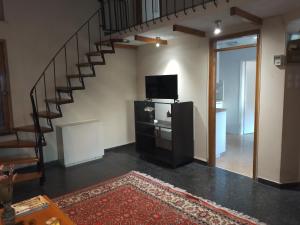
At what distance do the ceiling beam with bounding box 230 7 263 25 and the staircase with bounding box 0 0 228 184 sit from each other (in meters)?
0.97

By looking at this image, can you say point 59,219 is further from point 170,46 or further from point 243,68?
point 243,68

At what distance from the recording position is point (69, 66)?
180 inches

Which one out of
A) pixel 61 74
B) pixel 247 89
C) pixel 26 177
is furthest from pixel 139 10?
pixel 26 177

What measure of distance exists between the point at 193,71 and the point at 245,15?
148 centimetres

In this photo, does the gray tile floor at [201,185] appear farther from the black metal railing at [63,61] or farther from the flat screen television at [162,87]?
the flat screen television at [162,87]

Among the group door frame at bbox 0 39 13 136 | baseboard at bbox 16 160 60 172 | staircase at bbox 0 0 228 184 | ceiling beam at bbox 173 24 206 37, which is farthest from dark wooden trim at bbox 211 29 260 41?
baseboard at bbox 16 160 60 172

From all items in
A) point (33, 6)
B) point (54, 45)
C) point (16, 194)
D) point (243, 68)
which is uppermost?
point (33, 6)

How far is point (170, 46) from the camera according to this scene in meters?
4.59

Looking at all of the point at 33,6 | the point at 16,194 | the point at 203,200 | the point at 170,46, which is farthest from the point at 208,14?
the point at 16,194

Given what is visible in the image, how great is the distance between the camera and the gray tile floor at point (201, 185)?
108 inches

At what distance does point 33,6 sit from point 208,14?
3.07m

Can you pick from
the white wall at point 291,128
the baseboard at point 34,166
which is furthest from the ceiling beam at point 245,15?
the baseboard at point 34,166

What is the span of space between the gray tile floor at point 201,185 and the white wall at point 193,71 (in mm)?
A: 605

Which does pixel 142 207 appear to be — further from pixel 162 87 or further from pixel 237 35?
pixel 237 35
